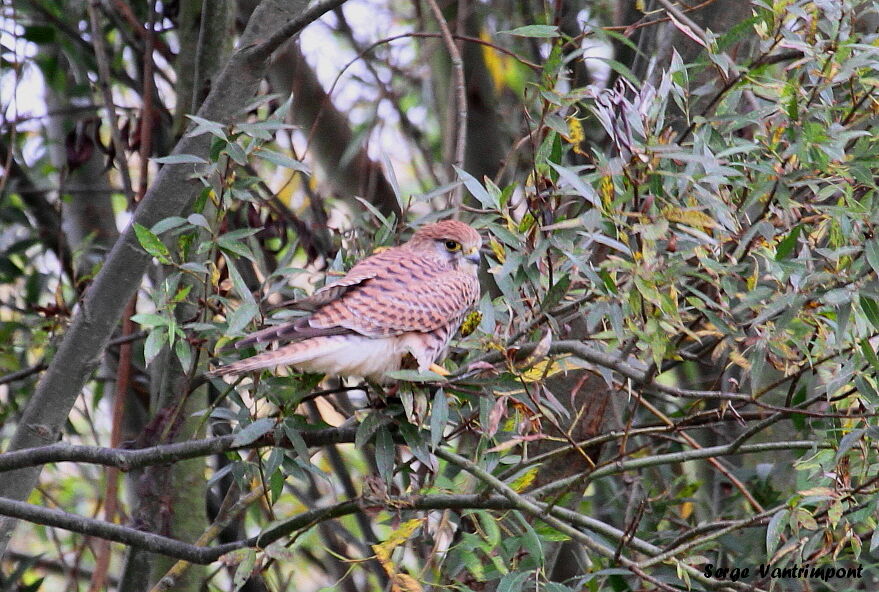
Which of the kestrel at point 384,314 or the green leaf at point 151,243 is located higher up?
the green leaf at point 151,243

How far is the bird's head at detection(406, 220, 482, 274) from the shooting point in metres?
3.38

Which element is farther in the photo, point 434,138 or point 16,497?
point 434,138

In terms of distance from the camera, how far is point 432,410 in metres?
2.39

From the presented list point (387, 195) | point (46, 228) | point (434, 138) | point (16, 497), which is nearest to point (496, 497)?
point (16, 497)

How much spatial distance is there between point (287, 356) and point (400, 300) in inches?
21.2

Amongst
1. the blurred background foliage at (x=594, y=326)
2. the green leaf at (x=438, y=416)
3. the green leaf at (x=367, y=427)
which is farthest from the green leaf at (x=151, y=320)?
the green leaf at (x=438, y=416)

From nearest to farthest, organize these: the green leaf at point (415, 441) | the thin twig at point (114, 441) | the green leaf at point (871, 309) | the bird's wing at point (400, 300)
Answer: the green leaf at point (871, 309), the green leaf at point (415, 441), the bird's wing at point (400, 300), the thin twig at point (114, 441)

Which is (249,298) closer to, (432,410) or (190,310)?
(432,410)

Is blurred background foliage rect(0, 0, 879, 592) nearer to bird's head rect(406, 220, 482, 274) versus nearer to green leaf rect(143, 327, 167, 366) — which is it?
green leaf rect(143, 327, 167, 366)

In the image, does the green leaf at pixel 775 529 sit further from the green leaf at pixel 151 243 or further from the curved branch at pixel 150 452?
the green leaf at pixel 151 243

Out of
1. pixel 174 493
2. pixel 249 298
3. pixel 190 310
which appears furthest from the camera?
pixel 174 493

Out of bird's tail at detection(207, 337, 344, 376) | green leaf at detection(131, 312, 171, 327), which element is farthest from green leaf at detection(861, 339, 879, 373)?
green leaf at detection(131, 312, 171, 327)

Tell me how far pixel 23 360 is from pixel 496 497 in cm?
269

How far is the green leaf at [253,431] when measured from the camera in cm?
238
